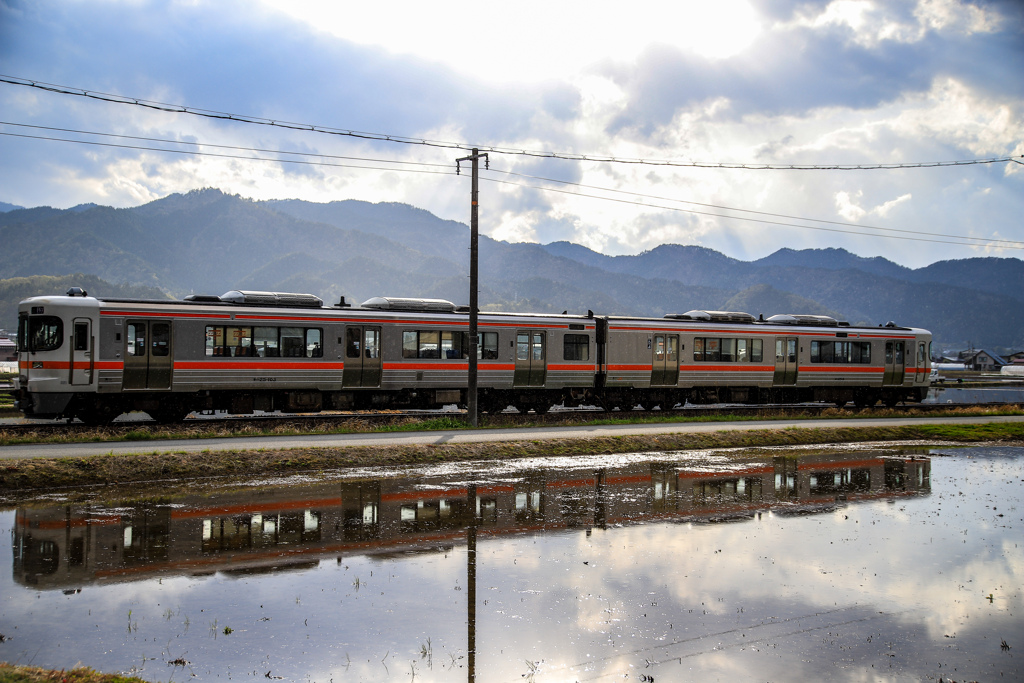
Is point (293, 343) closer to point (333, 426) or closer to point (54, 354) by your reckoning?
point (333, 426)

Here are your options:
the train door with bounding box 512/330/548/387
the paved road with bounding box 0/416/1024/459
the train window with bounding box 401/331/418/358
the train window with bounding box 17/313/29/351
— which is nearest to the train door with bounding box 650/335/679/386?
the train door with bounding box 512/330/548/387

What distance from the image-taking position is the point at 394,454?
18.2 metres

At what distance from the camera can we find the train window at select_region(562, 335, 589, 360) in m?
30.0

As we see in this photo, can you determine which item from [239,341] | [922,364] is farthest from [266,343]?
[922,364]

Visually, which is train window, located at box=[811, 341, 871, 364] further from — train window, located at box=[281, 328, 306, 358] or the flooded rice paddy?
train window, located at box=[281, 328, 306, 358]

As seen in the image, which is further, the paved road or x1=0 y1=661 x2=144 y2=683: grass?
the paved road

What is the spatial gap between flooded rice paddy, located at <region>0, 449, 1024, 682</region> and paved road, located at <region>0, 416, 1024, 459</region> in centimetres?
423

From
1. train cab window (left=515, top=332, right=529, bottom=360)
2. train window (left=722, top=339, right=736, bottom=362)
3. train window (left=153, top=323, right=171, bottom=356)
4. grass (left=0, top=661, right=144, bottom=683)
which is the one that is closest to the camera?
grass (left=0, top=661, right=144, bottom=683)

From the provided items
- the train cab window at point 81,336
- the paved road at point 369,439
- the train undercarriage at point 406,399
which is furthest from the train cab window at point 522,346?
the train cab window at point 81,336

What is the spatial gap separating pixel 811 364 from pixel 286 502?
94.4 ft

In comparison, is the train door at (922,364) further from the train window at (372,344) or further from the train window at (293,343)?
the train window at (293,343)

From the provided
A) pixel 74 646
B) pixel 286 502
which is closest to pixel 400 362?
pixel 286 502

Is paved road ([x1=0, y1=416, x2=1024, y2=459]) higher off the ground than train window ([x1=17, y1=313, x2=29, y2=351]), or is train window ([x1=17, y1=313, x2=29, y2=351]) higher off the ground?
train window ([x1=17, y1=313, x2=29, y2=351])

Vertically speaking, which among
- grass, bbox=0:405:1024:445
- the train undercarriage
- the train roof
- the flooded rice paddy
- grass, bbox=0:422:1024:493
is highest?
the train roof
